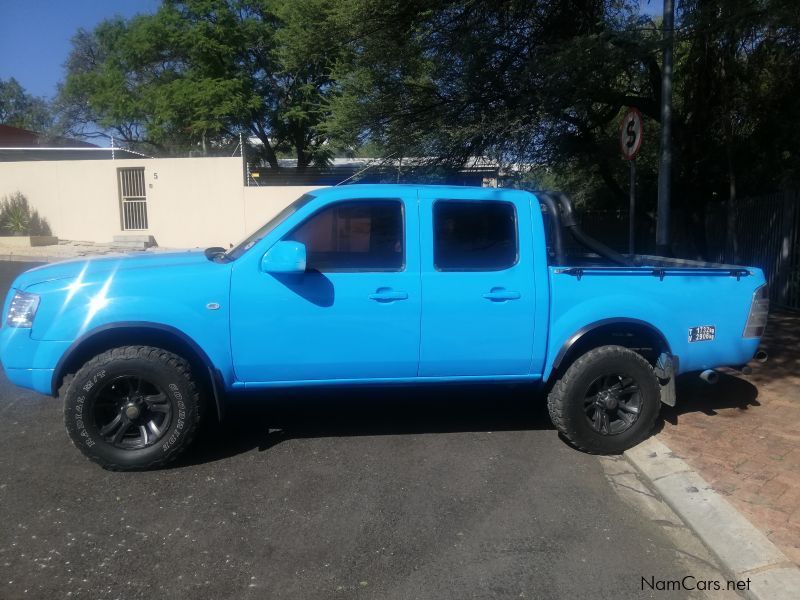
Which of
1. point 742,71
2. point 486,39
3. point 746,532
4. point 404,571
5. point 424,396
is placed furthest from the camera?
point 486,39

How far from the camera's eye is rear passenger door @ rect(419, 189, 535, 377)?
464 centimetres

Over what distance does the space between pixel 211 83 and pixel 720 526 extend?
28804 mm

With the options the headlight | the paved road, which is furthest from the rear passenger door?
the headlight

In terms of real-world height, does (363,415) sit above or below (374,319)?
below

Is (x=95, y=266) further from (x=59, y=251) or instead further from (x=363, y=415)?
(x=59, y=251)

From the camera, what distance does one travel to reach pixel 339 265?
467 centimetres

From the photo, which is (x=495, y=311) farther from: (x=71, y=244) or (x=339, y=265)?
(x=71, y=244)

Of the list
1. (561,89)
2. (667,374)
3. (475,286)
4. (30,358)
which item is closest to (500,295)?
(475,286)

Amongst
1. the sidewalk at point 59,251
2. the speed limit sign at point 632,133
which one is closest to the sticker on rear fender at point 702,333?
the speed limit sign at point 632,133

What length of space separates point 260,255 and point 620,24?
1030cm

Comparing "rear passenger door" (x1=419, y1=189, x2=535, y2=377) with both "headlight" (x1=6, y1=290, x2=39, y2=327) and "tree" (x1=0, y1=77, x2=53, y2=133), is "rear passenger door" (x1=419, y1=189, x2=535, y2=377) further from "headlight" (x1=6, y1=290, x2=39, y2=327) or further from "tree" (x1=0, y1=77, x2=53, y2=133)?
"tree" (x1=0, y1=77, x2=53, y2=133)

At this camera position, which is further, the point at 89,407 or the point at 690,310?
the point at 690,310

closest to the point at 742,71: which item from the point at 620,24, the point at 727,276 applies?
the point at 620,24

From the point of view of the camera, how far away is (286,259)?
429 centimetres
